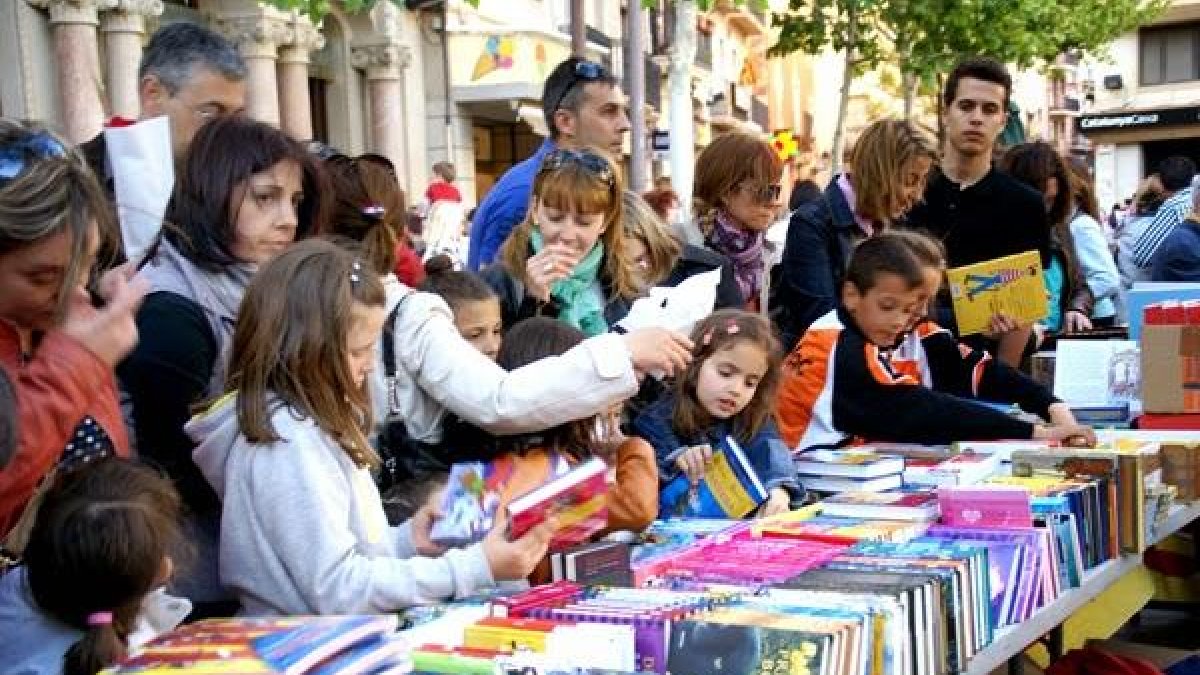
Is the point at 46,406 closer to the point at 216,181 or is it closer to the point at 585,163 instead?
the point at 216,181

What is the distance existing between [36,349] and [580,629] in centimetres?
98

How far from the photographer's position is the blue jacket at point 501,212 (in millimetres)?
4383

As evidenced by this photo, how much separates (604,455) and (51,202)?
1322 millimetres

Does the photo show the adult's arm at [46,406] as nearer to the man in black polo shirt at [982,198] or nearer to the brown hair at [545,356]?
the brown hair at [545,356]

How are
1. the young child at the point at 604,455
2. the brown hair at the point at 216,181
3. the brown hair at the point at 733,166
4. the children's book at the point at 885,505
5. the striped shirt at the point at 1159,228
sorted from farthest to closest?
the striped shirt at the point at 1159,228
the brown hair at the point at 733,166
the children's book at the point at 885,505
the young child at the point at 604,455
the brown hair at the point at 216,181

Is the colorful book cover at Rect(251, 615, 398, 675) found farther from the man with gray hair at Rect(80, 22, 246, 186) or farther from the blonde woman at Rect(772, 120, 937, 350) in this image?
the blonde woman at Rect(772, 120, 937, 350)

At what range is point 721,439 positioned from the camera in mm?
3734

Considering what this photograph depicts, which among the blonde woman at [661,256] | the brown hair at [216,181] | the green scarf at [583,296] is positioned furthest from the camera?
the blonde woman at [661,256]

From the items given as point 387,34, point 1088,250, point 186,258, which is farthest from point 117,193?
point 387,34

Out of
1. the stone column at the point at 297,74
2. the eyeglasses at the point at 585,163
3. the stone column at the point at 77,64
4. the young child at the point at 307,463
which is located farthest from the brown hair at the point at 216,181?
the stone column at the point at 297,74

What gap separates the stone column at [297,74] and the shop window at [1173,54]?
2710 cm

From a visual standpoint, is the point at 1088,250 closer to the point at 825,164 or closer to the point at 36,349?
the point at 36,349

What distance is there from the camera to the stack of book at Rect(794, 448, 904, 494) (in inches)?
149

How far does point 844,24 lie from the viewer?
2181cm
